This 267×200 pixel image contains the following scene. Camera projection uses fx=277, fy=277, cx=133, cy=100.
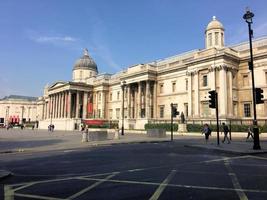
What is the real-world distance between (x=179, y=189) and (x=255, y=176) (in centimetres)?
346

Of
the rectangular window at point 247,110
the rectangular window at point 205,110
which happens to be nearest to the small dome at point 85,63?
the rectangular window at point 205,110

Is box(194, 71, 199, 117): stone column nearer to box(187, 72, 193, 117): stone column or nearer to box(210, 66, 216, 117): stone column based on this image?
box(187, 72, 193, 117): stone column

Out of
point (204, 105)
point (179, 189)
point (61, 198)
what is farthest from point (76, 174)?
point (204, 105)

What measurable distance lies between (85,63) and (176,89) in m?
49.6

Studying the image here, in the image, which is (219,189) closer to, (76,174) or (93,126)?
(76,174)

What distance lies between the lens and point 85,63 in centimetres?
9944

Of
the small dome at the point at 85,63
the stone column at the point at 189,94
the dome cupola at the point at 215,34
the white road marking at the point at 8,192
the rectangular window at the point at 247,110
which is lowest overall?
the white road marking at the point at 8,192

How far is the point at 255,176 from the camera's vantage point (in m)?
9.27

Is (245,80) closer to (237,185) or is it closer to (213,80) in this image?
(213,80)

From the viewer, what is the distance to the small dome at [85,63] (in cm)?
9900

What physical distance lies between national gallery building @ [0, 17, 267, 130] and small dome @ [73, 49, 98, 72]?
30.1 ft

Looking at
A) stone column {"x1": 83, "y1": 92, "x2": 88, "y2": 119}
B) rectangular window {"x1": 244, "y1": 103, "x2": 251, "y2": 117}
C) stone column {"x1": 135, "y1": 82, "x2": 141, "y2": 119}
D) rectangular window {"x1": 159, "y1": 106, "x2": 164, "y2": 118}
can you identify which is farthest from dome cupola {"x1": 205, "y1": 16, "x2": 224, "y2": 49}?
stone column {"x1": 83, "y1": 92, "x2": 88, "y2": 119}

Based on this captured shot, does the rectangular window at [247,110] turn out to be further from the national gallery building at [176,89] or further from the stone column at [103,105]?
the stone column at [103,105]

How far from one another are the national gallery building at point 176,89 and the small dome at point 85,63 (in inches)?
361
